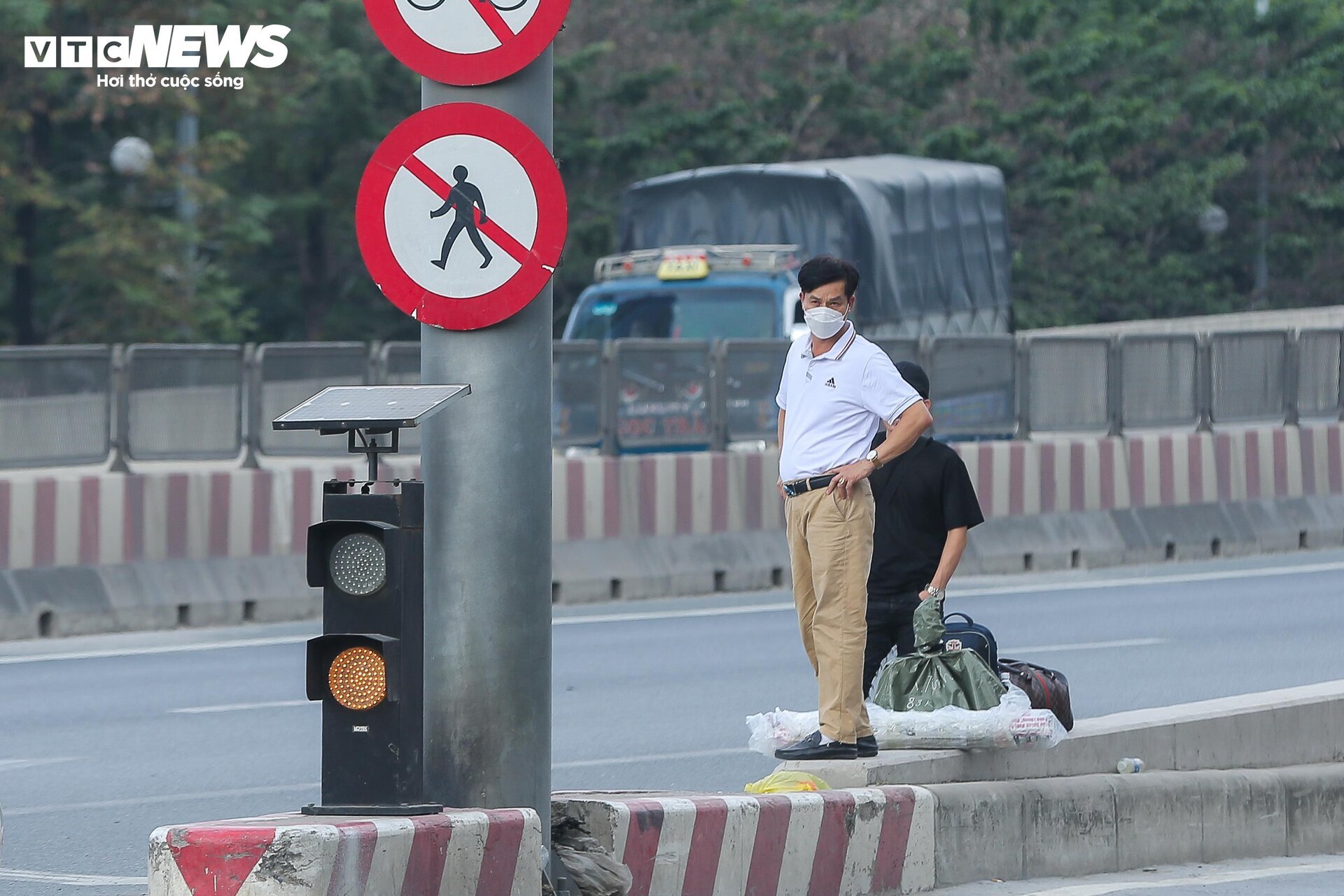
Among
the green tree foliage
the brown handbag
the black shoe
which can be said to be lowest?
the black shoe

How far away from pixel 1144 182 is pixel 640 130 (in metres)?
12.4

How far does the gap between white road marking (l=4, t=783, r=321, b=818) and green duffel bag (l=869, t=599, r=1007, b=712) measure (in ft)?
8.37

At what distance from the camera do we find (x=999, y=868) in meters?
7.46

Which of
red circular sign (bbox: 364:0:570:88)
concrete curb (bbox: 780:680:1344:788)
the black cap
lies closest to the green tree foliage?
concrete curb (bbox: 780:680:1344:788)

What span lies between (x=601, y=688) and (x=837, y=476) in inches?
207

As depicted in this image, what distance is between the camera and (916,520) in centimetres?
834

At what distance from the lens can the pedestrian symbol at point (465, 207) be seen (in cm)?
557

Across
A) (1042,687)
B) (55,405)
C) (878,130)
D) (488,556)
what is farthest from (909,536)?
(878,130)

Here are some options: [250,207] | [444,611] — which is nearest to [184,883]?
[444,611]

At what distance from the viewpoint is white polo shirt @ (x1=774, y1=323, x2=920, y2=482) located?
7355 millimetres

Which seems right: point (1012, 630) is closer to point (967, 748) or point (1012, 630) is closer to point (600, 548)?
point (600, 548)

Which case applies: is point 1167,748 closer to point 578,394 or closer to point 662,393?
point 578,394

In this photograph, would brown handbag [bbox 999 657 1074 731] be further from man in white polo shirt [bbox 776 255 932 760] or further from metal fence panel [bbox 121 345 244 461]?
metal fence panel [bbox 121 345 244 461]

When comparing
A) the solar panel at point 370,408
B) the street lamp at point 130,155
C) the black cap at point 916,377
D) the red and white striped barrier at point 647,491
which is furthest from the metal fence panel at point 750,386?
the street lamp at point 130,155
